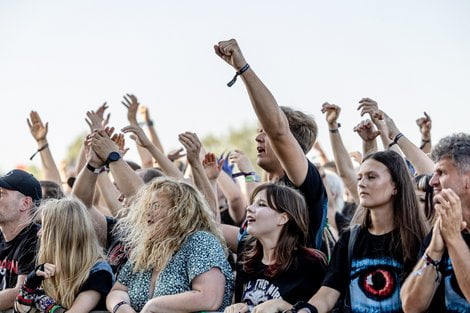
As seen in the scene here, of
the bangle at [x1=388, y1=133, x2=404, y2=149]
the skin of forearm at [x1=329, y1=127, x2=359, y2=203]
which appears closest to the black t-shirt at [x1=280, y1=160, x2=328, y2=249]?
the bangle at [x1=388, y1=133, x2=404, y2=149]

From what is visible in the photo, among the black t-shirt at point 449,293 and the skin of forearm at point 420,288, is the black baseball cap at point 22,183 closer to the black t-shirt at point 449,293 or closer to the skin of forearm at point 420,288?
the skin of forearm at point 420,288

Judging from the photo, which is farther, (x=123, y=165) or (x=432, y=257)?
(x=123, y=165)

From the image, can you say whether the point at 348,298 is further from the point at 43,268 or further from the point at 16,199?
the point at 16,199

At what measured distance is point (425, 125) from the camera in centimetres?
685

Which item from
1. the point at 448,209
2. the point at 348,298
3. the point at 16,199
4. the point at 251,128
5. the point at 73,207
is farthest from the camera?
the point at 251,128

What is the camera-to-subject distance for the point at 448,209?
3758 millimetres

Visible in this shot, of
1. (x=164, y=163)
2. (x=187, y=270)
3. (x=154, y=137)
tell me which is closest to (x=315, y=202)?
(x=187, y=270)

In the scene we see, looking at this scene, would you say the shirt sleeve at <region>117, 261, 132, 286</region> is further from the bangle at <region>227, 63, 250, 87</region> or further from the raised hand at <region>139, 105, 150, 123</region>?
the raised hand at <region>139, 105, 150, 123</region>

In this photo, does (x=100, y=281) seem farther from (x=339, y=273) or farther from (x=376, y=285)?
(x=376, y=285)

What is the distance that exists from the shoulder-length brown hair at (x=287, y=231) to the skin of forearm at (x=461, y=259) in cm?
115

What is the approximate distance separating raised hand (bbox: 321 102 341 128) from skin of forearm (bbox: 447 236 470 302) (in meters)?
2.67

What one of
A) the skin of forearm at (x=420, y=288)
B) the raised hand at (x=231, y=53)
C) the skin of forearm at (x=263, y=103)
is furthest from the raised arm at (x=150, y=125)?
the skin of forearm at (x=420, y=288)

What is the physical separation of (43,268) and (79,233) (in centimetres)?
41

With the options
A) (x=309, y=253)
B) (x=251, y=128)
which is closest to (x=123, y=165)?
(x=309, y=253)
